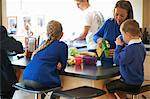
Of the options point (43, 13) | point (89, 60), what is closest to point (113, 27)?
point (89, 60)

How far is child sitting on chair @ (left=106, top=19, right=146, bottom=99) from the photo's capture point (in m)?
2.60

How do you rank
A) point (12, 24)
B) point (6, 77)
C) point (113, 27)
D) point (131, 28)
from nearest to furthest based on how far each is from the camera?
1. point (131, 28)
2. point (6, 77)
3. point (113, 27)
4. point (12, 24)

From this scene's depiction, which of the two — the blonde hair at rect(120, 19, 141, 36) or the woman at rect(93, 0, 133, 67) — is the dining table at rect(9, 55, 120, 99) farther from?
the blonde hair at rect(120, 19, 141, 36)

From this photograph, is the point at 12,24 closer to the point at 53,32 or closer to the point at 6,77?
the point at 6,77

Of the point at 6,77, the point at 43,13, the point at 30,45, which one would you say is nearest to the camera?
the point at 6,77

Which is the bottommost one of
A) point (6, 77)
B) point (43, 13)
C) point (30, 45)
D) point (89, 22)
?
point (6, 77)

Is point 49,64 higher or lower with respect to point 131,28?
lower

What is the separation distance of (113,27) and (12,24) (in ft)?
9.04

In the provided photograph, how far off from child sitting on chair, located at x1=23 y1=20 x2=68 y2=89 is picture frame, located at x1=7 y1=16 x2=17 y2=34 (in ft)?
9.02

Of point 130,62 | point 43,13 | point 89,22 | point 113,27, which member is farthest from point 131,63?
point 43,13

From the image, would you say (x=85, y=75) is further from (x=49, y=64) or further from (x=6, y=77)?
(x=6, y=77)

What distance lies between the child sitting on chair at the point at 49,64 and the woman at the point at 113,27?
1.60ft

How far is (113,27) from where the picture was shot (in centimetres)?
319

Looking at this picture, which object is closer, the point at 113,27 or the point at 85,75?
the point at 85,75
